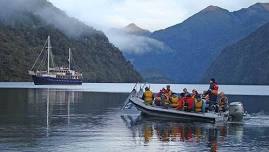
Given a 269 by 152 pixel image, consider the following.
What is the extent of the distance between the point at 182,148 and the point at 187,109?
1708 centimetres

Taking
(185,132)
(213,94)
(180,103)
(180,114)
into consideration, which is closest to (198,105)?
(180,114)

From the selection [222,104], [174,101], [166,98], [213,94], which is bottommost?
[222,104]

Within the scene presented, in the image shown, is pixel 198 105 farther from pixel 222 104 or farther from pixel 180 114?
pixel 222 104

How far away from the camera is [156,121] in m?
43.6

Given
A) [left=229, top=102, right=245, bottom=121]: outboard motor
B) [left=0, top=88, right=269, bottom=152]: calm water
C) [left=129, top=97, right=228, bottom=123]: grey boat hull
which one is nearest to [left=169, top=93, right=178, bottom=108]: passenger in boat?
[left=129, top=97, right=228, bottom=123]: grey boat hull

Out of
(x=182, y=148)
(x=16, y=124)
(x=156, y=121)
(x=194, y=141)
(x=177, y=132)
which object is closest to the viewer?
(x=182, y=148)

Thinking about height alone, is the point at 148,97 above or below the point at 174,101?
above

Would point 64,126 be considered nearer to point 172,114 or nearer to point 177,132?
point 177,132

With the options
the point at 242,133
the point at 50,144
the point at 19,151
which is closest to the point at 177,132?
the point at 242,133

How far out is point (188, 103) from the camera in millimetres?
43875

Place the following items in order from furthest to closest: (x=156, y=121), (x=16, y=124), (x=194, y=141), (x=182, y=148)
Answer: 1. (x=156, y=121)
2. (x=16, y=124)
3. (x=194, y=141)
4. (x=182, y=148)

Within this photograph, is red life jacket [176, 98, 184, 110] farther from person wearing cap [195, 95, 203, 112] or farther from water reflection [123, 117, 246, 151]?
water reflection [123, 117, 246, 151]

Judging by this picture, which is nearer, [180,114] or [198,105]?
[198,105]

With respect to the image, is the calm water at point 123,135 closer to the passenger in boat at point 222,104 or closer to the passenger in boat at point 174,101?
the passenger in boat at point 174,101
